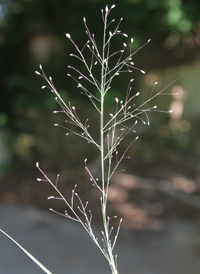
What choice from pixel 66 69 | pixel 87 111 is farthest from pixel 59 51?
pixel 87 111

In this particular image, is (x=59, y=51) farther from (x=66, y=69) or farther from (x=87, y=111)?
(x=87, y=111)

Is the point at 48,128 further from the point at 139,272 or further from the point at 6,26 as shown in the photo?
the point at 139,272
